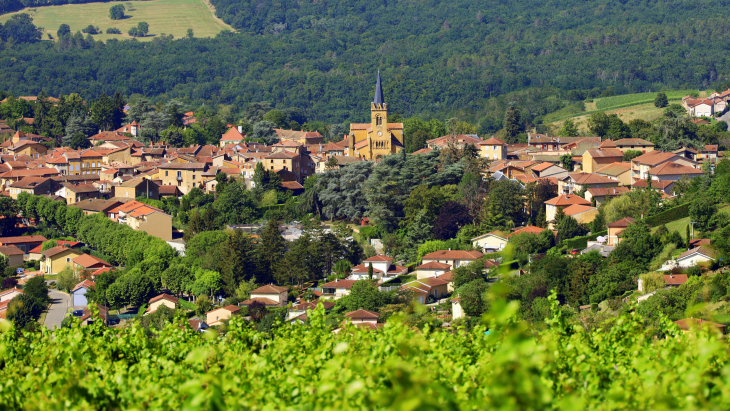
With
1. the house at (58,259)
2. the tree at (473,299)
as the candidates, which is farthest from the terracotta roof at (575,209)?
the house at (58,259)

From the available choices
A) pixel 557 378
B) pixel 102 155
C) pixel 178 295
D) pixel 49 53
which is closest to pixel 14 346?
pixel 557 378

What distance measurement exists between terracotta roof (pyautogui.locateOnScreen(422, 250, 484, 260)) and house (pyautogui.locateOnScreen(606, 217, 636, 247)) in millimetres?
5140

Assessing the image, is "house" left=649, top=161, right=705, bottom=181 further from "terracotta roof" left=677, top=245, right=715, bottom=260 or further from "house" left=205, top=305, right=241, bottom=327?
"house" left=205, top=305, right=241, bottom=327

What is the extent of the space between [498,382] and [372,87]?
101 m

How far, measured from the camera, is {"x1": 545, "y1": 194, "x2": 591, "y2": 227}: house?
36.0 m

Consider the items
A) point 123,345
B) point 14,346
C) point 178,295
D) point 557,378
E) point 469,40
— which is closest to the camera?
point 557,378

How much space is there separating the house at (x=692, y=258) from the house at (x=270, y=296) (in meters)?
13.7

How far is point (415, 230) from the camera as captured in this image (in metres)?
36.7

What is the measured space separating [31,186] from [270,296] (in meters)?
21.6

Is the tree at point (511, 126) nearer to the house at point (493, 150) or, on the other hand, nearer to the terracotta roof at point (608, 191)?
the house at point (493, 150)

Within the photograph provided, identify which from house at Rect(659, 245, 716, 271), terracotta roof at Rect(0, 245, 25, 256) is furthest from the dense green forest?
house at Rect(659, 245, 716, 271)

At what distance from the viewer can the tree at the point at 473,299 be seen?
26.0 metres

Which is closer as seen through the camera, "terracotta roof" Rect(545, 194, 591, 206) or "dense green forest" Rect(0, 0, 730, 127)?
"terracotta roof" Rect(545, 194, 591, 206)

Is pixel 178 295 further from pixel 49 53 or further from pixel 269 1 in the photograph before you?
pixel 269 1
